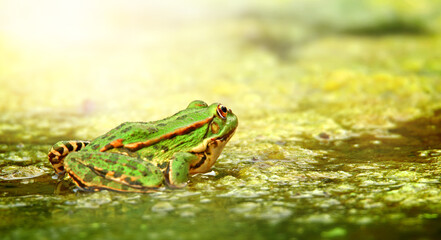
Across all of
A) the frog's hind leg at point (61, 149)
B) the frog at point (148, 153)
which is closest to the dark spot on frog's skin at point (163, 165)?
the frog at point (148, 153)

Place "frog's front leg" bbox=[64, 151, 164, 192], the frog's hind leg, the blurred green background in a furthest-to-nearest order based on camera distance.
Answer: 1. the frog's hind leg
2. "frog's front leg" bbox=[64, 151, 164, 192]
3. the blurred green background

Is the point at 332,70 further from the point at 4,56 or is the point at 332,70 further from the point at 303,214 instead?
the point at 4,56

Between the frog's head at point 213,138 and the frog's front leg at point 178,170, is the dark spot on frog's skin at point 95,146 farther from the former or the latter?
the frog's head at point 213,138

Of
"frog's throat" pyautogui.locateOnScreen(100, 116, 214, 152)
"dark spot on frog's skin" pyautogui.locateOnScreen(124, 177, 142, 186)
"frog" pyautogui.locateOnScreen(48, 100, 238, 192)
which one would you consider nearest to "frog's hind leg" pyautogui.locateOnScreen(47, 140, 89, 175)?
"frog" pyautogui.locateOnScreen(48, 100, 238, 192)

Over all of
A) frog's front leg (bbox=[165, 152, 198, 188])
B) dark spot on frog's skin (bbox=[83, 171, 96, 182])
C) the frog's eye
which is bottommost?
frog's front leg (bbox=[165, 152, 198, 188])

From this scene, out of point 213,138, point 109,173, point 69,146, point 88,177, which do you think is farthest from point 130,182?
point 213,138

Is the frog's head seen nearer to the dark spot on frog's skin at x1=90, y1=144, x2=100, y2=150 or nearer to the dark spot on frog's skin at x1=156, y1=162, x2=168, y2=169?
the dark spot on frog's skin at x1=156, y1=162, x2=168, y2=169

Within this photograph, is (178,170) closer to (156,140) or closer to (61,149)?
(156,140)

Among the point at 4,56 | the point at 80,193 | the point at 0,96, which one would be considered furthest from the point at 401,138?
the point at 4,56
